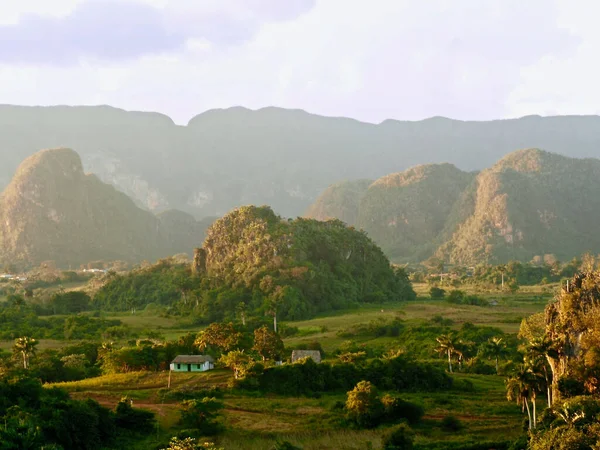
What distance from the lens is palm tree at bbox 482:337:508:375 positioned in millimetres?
44125

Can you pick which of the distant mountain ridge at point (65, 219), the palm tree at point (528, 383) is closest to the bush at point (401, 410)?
the palm tree at point (528, 383)

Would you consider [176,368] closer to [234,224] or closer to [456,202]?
[234,224]

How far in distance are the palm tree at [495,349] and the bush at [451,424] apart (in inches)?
541

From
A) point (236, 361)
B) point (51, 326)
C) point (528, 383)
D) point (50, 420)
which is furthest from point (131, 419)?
point (51, 326)

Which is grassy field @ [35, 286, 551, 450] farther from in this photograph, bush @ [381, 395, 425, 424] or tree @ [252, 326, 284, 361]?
tree @ [252, 326, 284, 361]

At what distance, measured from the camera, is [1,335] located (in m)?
56.2

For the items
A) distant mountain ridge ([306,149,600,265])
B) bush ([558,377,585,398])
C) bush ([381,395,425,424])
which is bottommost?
bush ([381,395,425,424])

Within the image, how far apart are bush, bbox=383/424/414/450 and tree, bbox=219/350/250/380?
1274 cm

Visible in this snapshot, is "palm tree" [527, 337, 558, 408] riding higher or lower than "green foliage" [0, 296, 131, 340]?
higher

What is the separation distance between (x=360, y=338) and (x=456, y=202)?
5759 inches

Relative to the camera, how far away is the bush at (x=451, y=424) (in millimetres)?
30047

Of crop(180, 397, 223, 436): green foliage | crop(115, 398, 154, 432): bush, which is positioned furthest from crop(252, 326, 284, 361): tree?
crop(115, 398, 154, 432): bush

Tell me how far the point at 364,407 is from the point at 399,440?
4814 mm

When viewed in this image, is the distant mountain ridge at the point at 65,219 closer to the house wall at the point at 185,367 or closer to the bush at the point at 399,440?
the house wall at the point at 185,367
